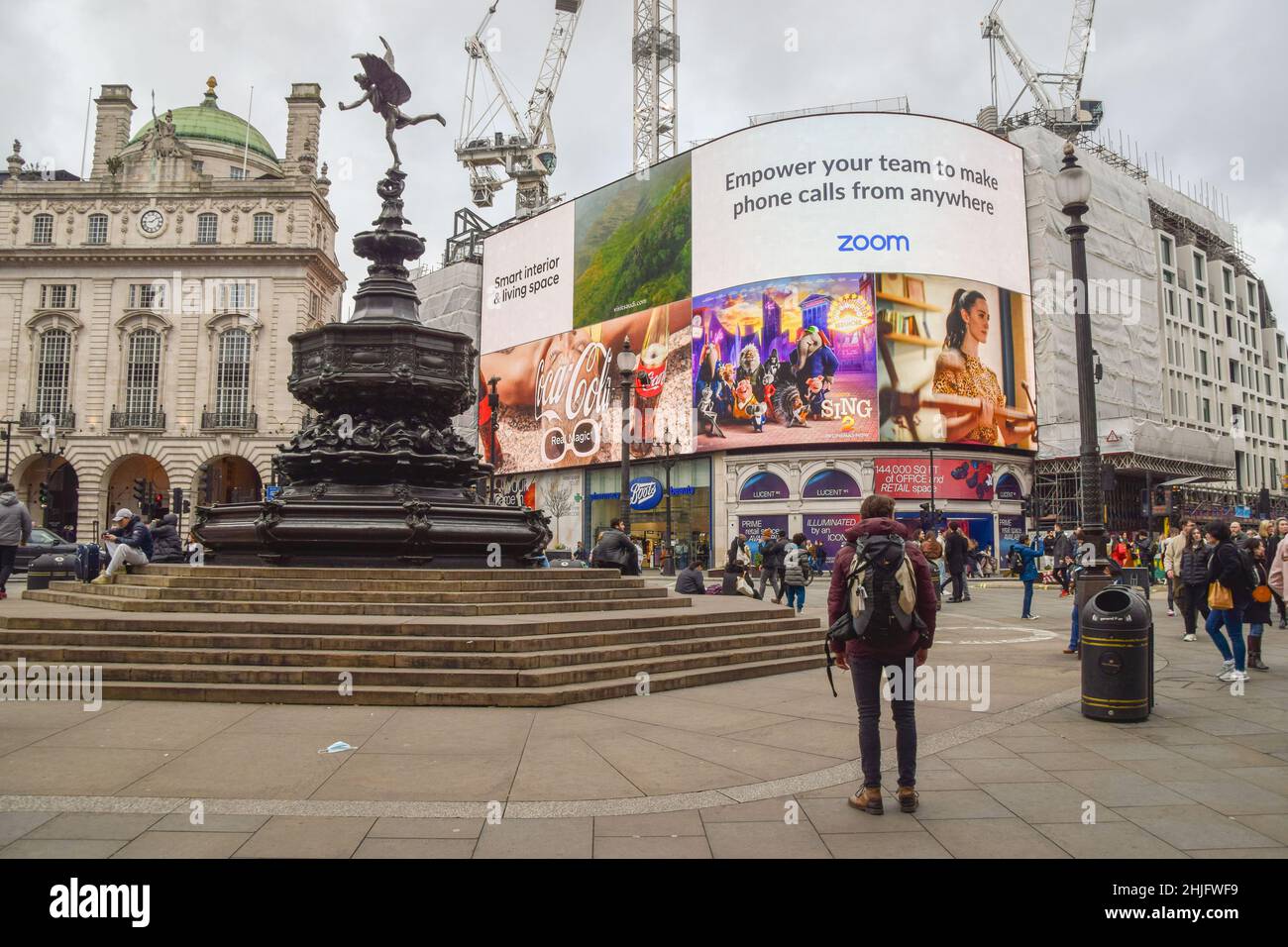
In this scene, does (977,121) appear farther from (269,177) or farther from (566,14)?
(269,177)

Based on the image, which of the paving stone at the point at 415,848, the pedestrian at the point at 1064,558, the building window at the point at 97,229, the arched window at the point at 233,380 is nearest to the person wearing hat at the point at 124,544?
the paving stone at the point at 415,848

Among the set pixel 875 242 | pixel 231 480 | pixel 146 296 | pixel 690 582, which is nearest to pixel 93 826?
pixel 690 582

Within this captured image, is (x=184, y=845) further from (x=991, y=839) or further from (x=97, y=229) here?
(x=97, y=229)

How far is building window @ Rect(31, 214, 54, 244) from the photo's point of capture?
5191cm

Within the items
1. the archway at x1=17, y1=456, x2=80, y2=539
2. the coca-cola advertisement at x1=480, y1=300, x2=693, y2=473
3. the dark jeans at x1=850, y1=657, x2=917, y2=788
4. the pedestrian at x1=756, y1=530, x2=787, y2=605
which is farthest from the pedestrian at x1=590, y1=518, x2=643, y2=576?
the archway at x1=17, y1=456, x2=80, y2=539

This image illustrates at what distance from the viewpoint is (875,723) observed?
507 centimetres

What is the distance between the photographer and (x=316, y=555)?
1157cm

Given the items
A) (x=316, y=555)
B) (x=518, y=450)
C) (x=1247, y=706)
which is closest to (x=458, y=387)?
(x=316, y=555)

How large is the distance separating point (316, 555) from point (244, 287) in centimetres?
4536

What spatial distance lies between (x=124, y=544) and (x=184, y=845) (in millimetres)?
8841

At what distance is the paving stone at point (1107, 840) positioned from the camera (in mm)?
4219

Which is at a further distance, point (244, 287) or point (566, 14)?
point (566, 14)

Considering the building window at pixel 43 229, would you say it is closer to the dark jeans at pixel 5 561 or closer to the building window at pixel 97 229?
the building window at pixel 97 229

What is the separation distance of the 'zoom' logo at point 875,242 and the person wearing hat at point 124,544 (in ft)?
121
